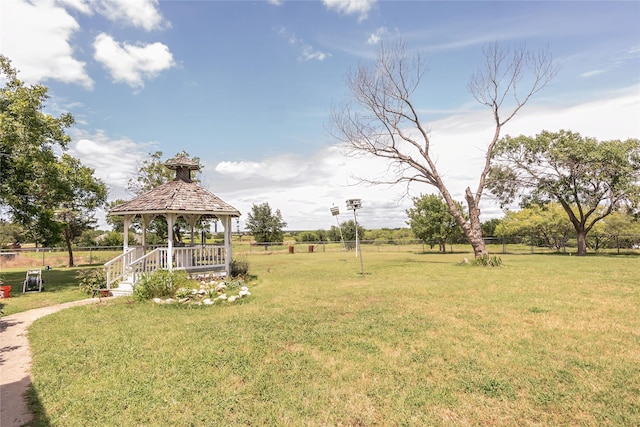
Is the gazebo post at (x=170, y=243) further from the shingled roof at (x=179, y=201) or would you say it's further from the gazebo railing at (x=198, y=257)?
the shingled roof at (x=179, y=201)

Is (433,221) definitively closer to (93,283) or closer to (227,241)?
(227,241)

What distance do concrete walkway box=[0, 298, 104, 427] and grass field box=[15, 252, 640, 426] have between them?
0.15m

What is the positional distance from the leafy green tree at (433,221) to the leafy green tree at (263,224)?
75.2 ft

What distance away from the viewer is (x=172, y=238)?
1182cm

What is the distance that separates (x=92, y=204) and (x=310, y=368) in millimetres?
20138

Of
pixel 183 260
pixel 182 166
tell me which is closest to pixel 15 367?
pixel 183 260

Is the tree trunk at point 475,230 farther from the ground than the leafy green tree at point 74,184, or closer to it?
closer to it

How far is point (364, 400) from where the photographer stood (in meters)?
3.97

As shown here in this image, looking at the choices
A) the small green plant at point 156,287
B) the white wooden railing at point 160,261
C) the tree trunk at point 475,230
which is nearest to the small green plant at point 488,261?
the tree trunk at point 475,230

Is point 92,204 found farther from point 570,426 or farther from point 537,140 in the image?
point 537,140

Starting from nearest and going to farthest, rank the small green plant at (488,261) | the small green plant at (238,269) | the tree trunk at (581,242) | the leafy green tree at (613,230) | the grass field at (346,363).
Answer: the grass field at (346,363) < the small green plant at (238,269) < the small green plant at (488,261) < the tree trunk at (581,242) < the leafy green tree at (613,230)

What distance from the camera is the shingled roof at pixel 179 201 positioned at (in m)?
11.8

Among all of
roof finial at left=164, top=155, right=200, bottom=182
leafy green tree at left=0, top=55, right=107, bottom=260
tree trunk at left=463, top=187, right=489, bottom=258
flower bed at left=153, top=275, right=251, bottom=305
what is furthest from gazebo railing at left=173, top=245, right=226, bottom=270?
tree trunk at left=463, top=187, right=489, bottom=258

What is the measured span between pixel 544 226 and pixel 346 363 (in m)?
35.5
